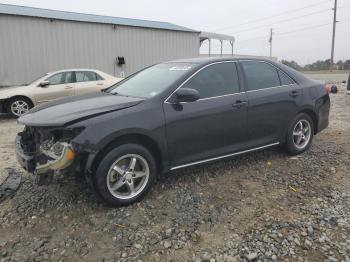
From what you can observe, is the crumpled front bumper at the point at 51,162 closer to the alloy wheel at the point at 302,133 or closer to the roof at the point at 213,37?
the alloy wheel at the point at 302,133

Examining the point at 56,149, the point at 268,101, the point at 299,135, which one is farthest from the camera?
the point at 299,135

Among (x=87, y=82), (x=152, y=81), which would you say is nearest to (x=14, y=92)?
(x=87, y=82)

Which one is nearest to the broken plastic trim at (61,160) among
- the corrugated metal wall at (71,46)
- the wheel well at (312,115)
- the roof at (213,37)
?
the wheel well at (312,115)

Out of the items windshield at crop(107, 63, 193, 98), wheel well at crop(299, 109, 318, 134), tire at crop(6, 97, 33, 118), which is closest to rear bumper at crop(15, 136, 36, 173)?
windshield at crop(107, 63, 193, 98)

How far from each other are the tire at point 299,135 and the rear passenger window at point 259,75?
0.69 meters

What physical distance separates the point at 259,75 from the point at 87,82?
22.8 ft

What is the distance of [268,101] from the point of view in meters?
4.53

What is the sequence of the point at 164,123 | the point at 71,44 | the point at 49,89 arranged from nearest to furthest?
the point at 164,123, the point at 49,89, the point at 71,44

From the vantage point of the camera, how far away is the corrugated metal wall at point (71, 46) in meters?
13.3

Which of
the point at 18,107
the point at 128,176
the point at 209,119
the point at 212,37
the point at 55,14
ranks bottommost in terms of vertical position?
the point at 128,176

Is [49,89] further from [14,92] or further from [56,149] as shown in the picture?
[56,149]

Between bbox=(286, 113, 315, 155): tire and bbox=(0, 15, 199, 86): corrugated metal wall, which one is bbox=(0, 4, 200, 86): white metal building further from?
bbox=(286, 113, 315, 155): tire

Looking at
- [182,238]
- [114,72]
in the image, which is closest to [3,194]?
[182,238]

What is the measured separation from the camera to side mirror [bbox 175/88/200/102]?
3.65m
